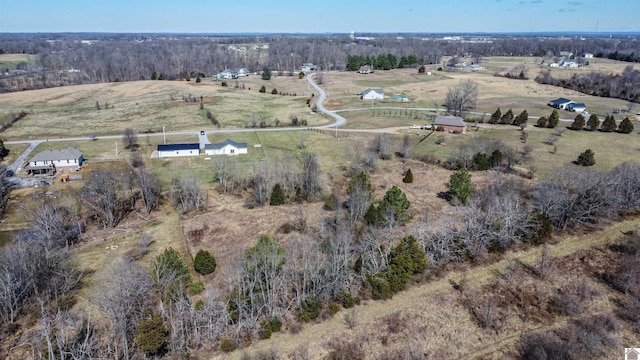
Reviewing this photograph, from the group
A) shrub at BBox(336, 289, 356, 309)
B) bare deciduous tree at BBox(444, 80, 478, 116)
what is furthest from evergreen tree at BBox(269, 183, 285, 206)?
bare deciduous tree at BBox(444, 80, 478, 116)

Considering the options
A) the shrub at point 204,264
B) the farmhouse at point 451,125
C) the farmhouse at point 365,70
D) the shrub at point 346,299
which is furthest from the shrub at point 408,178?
the farmhouse at point 365,70

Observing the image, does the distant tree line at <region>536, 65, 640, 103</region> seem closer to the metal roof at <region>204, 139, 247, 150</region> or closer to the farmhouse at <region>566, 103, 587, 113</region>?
the farmhouse at <region>566, 103, 587, 113</region>

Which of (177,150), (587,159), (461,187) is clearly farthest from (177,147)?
(587,159)

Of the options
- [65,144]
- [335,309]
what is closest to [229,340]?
[335,309]

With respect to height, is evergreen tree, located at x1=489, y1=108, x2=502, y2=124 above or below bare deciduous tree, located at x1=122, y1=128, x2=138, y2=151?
above

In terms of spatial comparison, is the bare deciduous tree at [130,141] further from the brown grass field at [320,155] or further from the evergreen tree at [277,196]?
the evergreen tree at [277,196]

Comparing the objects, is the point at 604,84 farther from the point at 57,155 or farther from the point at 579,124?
the point at 57,155
